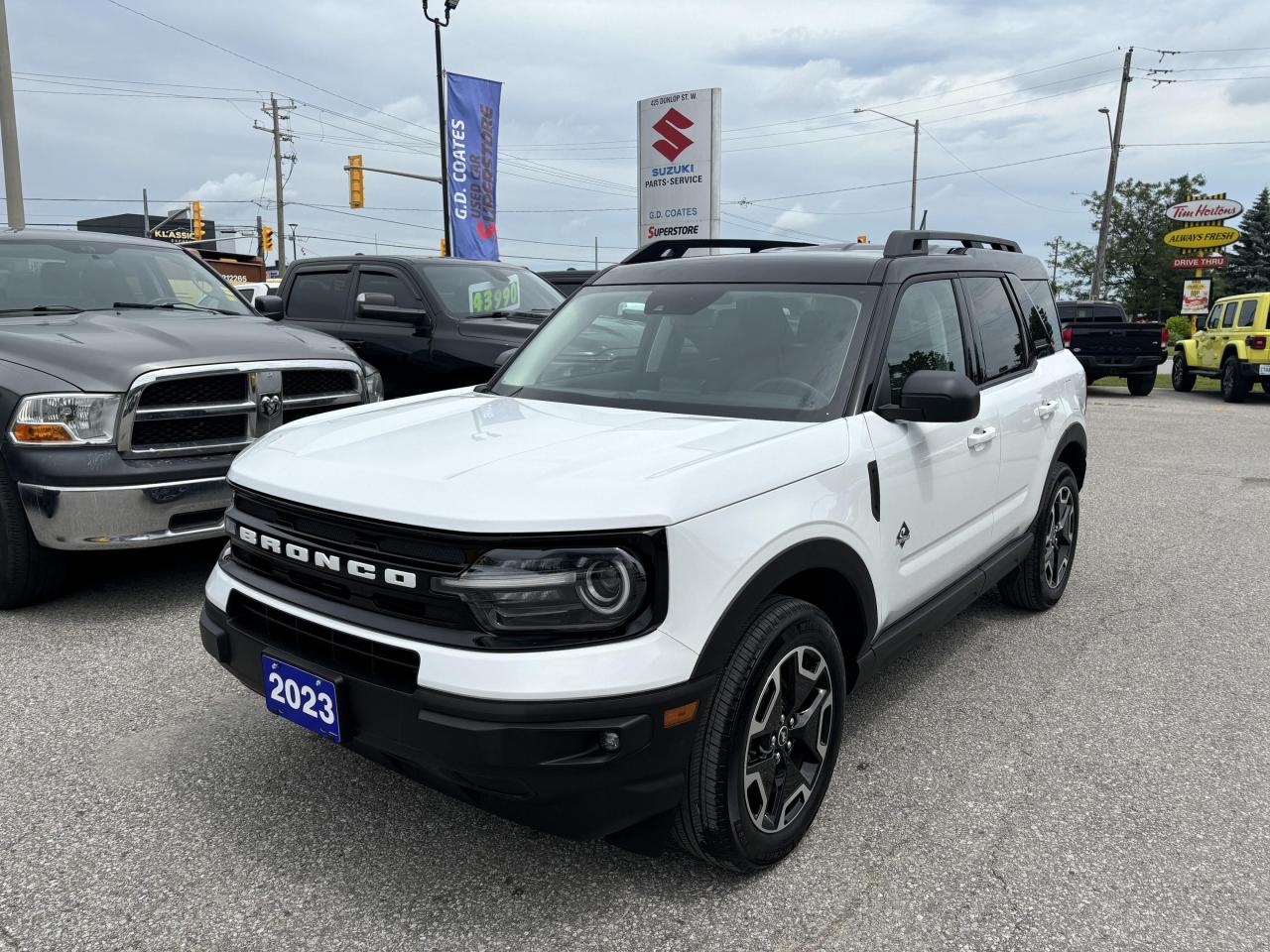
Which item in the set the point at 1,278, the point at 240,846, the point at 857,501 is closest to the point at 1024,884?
the point at 857,501

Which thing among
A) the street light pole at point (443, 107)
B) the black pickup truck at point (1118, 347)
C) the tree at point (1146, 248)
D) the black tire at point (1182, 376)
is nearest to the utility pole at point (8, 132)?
the street light pole at point (443, 107)

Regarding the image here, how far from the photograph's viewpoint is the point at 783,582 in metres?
2.68

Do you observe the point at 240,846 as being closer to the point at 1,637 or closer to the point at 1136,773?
the point at 1,637

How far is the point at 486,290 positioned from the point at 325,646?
6.50 metres

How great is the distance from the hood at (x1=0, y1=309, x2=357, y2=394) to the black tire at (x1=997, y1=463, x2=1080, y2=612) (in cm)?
397

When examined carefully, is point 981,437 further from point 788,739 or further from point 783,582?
point 788,739

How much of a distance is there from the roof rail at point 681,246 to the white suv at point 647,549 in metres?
0.43

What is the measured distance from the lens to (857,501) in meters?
2.91

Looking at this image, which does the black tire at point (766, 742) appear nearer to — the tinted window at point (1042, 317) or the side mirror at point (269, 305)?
the tinted window at point (1042, 317)

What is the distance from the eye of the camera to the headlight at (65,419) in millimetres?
4398

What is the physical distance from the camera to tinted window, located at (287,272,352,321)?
28.8ft

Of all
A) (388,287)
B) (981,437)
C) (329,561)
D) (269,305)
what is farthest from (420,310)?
(329,561)

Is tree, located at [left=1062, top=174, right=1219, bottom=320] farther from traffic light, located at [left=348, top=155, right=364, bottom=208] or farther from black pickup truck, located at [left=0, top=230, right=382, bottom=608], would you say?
black pickup truck, located at [left=0, top=230, right=382, bottom=608]

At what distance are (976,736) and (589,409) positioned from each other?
75.1 inches
